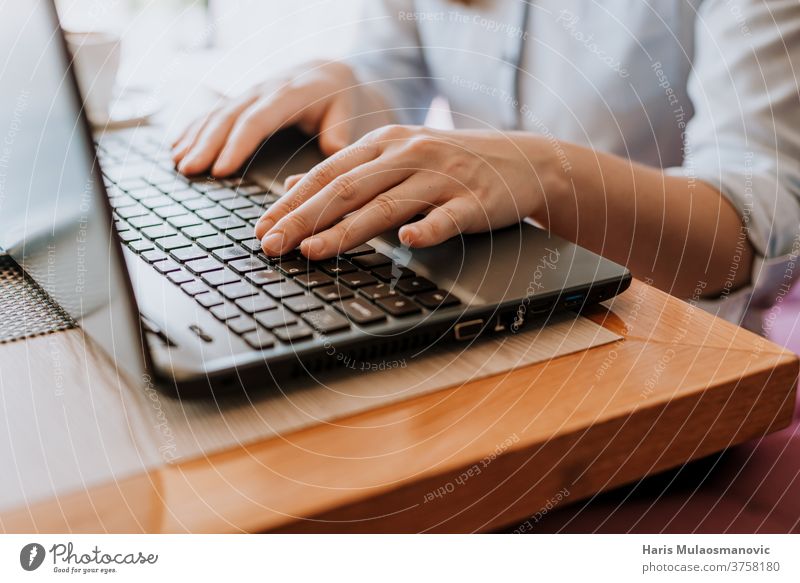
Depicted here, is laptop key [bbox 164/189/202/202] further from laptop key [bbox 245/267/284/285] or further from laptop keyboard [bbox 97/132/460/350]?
laptop key [bbox 245/267/284/285]

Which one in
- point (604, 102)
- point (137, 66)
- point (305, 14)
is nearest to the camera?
point (604, 102)

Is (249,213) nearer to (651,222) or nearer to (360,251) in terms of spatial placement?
(360,251)

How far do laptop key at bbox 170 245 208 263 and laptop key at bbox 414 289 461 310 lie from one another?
0.10 m

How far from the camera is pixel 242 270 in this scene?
0.28 metres

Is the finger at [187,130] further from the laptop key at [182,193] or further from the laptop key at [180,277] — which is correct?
the laptop key at [180,277]

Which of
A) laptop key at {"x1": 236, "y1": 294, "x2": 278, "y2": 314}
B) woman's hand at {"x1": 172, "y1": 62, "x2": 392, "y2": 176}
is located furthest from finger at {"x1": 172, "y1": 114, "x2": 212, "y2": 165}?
Result: laptop key at {"x1": 236, "y1": 294, "x2": 278, "y2": 314}

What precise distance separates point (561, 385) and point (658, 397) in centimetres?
3

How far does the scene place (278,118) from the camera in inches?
17.7

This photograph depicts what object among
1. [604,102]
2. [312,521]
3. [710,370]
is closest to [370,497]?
[312,521]

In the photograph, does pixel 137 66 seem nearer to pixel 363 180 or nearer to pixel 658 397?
pixel 363 180

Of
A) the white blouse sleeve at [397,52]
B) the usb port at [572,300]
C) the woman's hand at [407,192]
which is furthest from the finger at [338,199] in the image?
the white blouse sleeve at [397,52]

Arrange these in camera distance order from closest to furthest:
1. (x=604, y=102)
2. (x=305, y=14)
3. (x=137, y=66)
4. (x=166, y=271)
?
(x=166, y=271)
(x=604, y=102)
(x=137, y=66)
(x=305, y=14)

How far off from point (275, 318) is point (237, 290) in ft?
0.10

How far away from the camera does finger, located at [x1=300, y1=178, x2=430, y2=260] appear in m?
0.29
